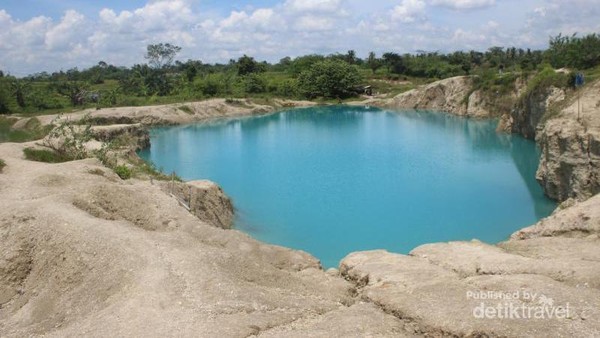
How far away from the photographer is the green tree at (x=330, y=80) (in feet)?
357

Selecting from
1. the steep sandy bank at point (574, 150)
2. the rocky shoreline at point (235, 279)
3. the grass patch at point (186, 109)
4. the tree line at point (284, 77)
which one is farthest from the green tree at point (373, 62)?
the rocky shoreline at point (235, 279)

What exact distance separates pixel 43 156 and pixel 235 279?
21236mm

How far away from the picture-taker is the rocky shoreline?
34.9 feet

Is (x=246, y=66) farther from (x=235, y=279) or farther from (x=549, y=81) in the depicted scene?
(x=235, y=279)

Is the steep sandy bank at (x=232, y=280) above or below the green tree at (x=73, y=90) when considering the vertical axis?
below

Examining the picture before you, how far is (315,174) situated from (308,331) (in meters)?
31.2

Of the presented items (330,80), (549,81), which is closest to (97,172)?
(549,81)

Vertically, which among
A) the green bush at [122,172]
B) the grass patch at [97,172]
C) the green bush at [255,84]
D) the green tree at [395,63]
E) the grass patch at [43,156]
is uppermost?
the green tree at [395,63]

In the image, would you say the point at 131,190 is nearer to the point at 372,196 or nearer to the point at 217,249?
the point at 217,249

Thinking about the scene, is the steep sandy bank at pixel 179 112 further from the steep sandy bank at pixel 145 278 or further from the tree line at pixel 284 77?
the steep sandy bank at pixel 145 278

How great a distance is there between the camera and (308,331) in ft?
34.8

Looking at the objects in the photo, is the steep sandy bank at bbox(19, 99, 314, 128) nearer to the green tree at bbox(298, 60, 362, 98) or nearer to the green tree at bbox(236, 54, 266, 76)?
the green tree at bbox(298, 60, 362, 98)

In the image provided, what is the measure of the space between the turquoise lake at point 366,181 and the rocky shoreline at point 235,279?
865 centimetres

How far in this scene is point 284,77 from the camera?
4747 inches
